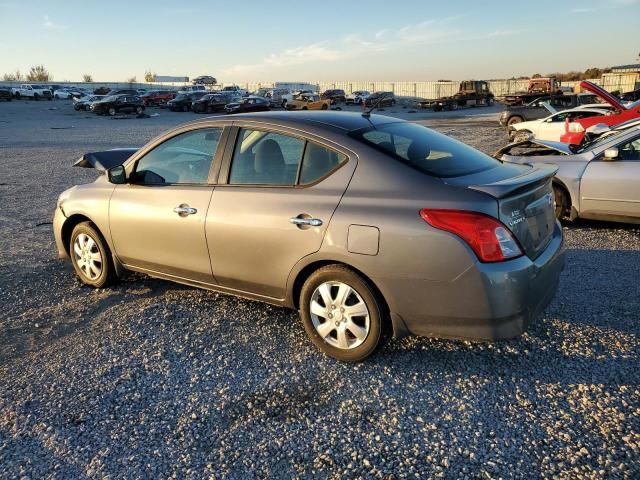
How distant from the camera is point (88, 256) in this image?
204 inches

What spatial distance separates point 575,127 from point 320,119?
13929mm

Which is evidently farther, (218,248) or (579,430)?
(218,248)

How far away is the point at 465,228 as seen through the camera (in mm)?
3109

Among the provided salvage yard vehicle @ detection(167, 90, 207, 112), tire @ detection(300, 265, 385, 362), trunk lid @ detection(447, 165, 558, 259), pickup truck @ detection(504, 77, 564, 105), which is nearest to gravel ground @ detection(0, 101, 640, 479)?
tire @ detection(300, 265, 385, 362)

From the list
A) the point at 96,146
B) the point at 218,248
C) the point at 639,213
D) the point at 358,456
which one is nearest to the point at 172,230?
the point at 218,248

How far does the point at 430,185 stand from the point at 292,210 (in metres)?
0.94

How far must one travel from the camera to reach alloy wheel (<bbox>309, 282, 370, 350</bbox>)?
3533 millimetres

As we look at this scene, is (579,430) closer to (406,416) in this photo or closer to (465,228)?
(406,416)

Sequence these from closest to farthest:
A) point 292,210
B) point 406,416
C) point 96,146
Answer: point 406,416 < point 292,210 < point 96,146

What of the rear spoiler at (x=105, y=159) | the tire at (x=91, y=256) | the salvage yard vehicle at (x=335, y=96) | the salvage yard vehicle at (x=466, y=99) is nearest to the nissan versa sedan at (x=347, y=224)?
the tire at (x=91, y=256)

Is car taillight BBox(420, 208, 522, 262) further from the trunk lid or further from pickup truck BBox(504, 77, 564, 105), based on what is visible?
pickup truck BBox(504, 77, 564, 105)

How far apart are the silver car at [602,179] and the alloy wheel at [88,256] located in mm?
4473

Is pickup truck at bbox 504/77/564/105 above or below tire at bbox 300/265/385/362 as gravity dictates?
above

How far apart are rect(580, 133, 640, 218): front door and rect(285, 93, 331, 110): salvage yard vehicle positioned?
3285cm
